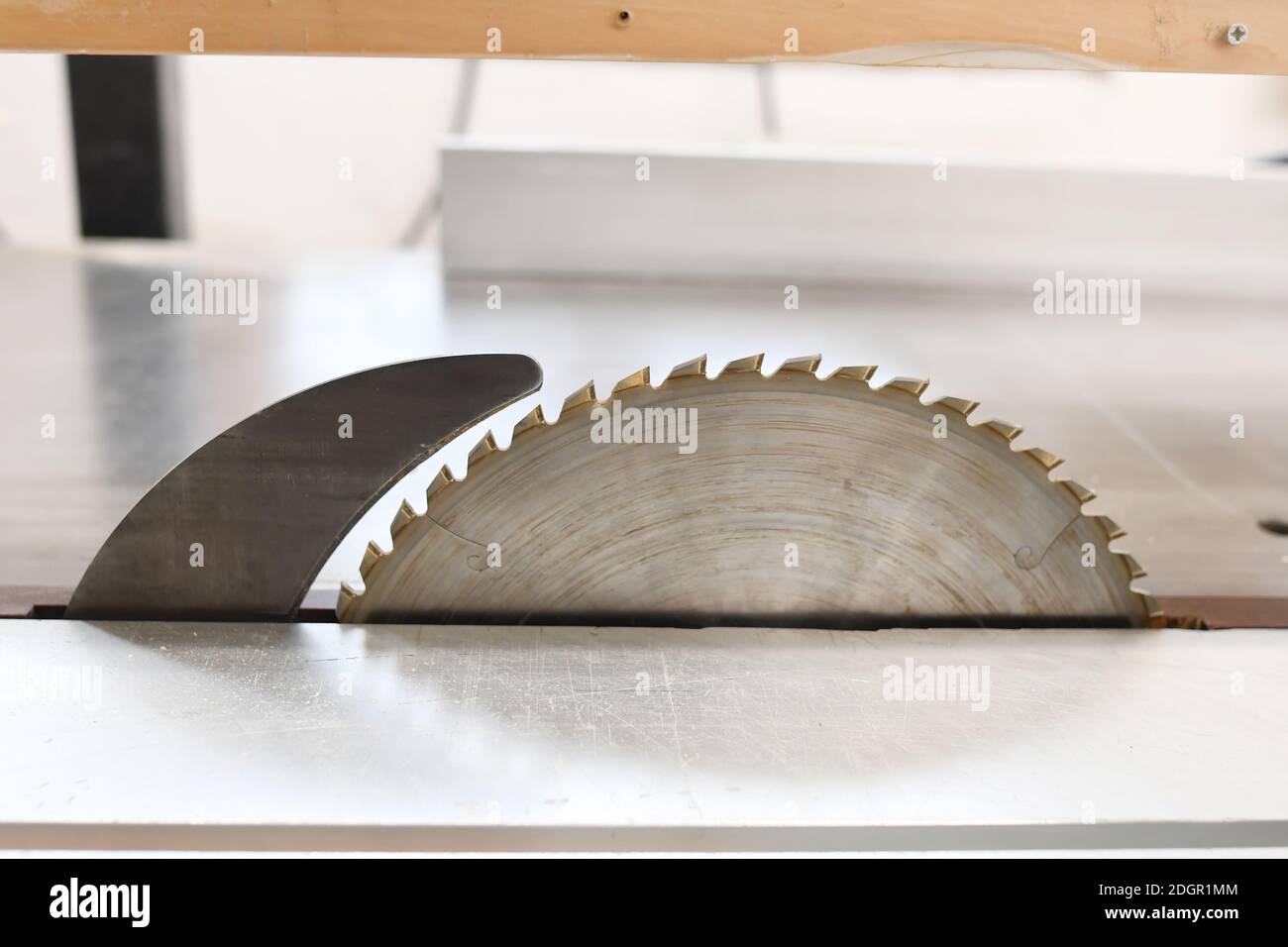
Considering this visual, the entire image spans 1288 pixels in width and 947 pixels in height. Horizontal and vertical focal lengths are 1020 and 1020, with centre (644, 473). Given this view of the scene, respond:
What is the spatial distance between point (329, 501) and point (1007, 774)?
587 mm

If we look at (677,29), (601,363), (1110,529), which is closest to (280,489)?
(677,29)

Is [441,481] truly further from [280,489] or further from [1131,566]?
[1131,566]

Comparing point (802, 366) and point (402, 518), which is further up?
point (802, 366)

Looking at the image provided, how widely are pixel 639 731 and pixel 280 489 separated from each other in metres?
0.39

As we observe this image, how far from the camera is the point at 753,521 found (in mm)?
916

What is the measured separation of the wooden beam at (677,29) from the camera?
28.5 inches

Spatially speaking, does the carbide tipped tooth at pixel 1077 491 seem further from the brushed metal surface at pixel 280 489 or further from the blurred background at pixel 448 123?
the blurred background at pixel 448 123

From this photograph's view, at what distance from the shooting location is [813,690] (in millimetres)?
813

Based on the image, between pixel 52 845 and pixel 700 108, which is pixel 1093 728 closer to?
pixel 52 845

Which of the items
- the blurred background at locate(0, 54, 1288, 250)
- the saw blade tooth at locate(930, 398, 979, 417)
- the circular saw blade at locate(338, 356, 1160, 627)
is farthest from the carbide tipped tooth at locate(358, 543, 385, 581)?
the blurred background at locate(0, 54, 1288, 250)

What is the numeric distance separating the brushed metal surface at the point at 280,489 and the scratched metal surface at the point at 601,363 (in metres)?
0.24

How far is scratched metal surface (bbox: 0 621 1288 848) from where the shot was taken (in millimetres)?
649
